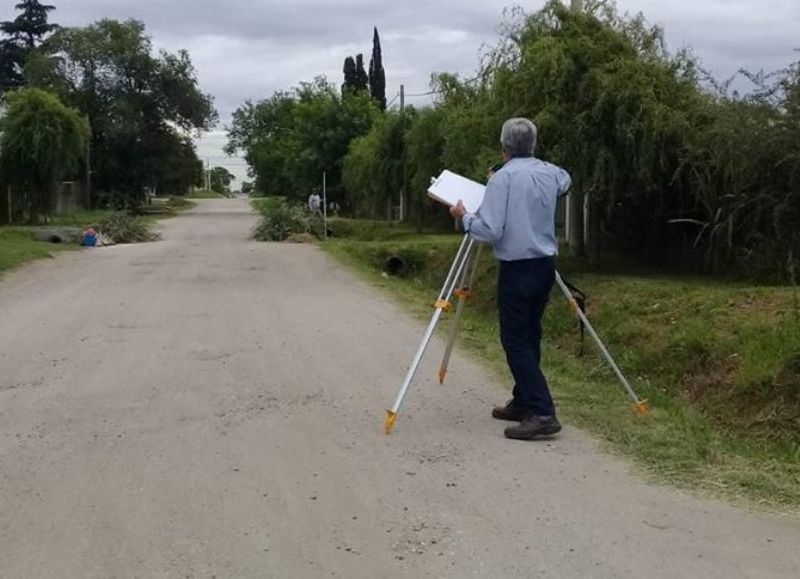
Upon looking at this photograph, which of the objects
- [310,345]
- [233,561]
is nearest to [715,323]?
[310,345]

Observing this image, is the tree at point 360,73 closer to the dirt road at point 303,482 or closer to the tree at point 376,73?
the tree at point 376,73

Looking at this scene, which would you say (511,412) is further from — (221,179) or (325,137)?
(221,179)

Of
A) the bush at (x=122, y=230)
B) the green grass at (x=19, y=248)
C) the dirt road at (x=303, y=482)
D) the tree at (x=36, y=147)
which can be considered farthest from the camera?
the tree at (x=36, y=147)

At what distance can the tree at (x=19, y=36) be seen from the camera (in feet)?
265

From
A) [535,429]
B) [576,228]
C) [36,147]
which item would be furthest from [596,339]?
[36,147]

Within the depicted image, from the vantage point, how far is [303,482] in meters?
5.51

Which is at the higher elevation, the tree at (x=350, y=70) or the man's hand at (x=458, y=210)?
the tree at (x=350, y=70)

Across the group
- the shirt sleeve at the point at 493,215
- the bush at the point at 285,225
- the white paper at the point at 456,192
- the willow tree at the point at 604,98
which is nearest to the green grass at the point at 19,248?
the bush at the point at 285,225

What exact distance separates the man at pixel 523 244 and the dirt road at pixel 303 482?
38cm

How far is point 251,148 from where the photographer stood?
87812 millimetres

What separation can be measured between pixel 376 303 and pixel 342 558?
9.82 m

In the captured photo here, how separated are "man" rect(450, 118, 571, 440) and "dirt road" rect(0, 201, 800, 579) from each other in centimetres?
38

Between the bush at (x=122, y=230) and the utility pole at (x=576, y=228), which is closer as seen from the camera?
the utility pole at (x=576, y=228)

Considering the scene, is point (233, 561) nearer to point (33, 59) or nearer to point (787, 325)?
point (787, 325)
